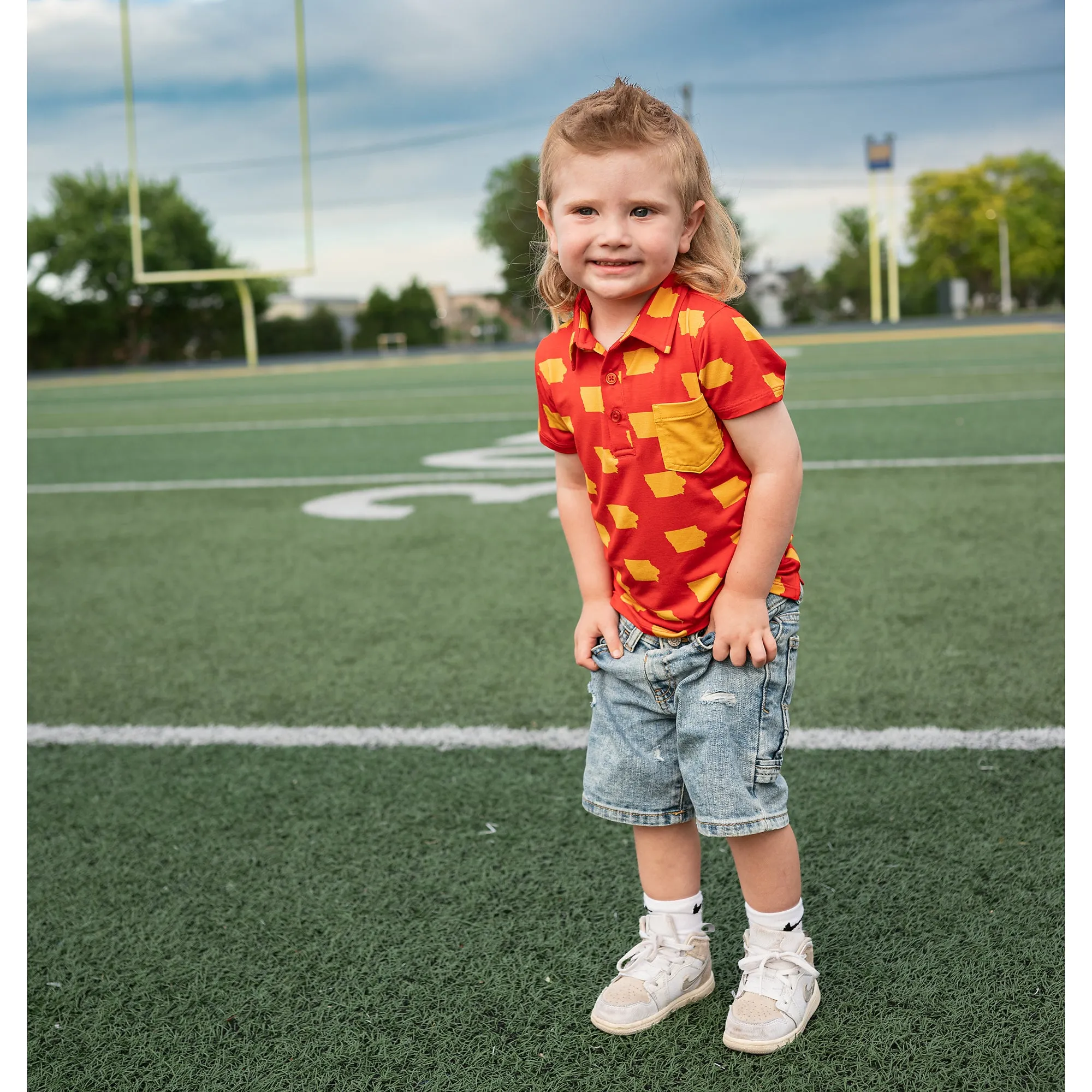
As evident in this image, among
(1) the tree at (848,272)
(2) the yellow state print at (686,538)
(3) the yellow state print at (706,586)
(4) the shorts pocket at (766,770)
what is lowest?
(4) the shorts pocket at (766,770)

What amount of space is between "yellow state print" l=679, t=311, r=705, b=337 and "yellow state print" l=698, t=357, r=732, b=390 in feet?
0.15

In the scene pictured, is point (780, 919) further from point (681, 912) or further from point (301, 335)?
point (301, 335)

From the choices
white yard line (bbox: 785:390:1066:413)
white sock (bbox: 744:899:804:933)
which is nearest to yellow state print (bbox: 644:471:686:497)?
white sock (bbox: 744:899:804:933)

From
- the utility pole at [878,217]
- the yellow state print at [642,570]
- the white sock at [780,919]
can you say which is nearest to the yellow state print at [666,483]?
the yellow state print at [642,570]

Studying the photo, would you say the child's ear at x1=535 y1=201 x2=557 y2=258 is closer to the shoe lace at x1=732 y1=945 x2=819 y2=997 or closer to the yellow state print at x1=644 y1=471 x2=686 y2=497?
the yellow state print at x1=644 y1=471 x2=686 y2=497

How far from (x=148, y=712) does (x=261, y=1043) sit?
154 cm

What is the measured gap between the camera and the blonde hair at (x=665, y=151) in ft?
4.77

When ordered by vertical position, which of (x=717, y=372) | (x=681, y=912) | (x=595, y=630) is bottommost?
(x=681, y=912)

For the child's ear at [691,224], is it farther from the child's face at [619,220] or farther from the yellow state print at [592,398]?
the yellow state print at [592,398]

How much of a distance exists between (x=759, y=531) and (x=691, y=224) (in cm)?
42

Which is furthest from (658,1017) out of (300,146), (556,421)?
(300,146)

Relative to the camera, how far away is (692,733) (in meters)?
1.56

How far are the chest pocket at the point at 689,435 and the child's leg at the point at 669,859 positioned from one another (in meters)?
0.55

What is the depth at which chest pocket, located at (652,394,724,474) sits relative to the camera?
Result: 1502 mm
